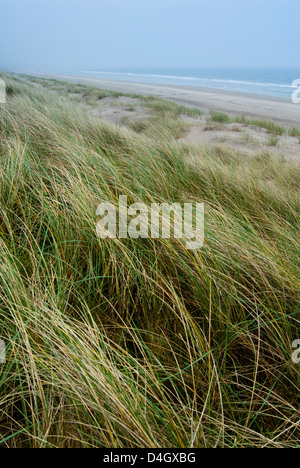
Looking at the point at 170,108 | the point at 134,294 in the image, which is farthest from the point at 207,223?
the point at 170,108

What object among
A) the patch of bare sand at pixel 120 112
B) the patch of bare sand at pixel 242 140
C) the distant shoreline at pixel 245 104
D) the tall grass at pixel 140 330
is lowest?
the tall grass at pixel 140 330

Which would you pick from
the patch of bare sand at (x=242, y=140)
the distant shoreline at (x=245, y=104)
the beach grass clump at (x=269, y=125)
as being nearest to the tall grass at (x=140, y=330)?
the patch of bare sand at (x=242, y=140)

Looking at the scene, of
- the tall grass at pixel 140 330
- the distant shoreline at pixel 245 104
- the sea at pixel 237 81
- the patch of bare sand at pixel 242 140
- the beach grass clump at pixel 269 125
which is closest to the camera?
the tall grass at pixel 140 330

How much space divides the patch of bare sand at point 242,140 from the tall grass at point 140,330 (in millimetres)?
3410

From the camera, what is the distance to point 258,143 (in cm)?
552

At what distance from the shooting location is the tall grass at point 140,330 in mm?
786

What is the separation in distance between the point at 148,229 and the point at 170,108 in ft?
30.9

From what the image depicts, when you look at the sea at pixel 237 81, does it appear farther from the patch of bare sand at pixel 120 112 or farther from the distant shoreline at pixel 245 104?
the patch of bare sand at pixel 120 112

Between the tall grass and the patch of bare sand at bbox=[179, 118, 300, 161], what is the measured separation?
134 inches

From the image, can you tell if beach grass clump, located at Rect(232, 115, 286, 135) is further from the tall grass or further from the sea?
the sea

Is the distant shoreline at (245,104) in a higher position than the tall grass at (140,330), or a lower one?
higher

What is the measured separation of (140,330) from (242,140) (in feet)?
17.9

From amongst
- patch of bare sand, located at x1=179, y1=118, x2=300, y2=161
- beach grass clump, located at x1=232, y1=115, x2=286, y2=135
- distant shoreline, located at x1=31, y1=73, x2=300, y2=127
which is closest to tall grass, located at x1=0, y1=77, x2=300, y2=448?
patch of bare sand, located at x1=179, y1=118, x2=300, y2=161

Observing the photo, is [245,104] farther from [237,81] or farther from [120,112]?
[237,81]
